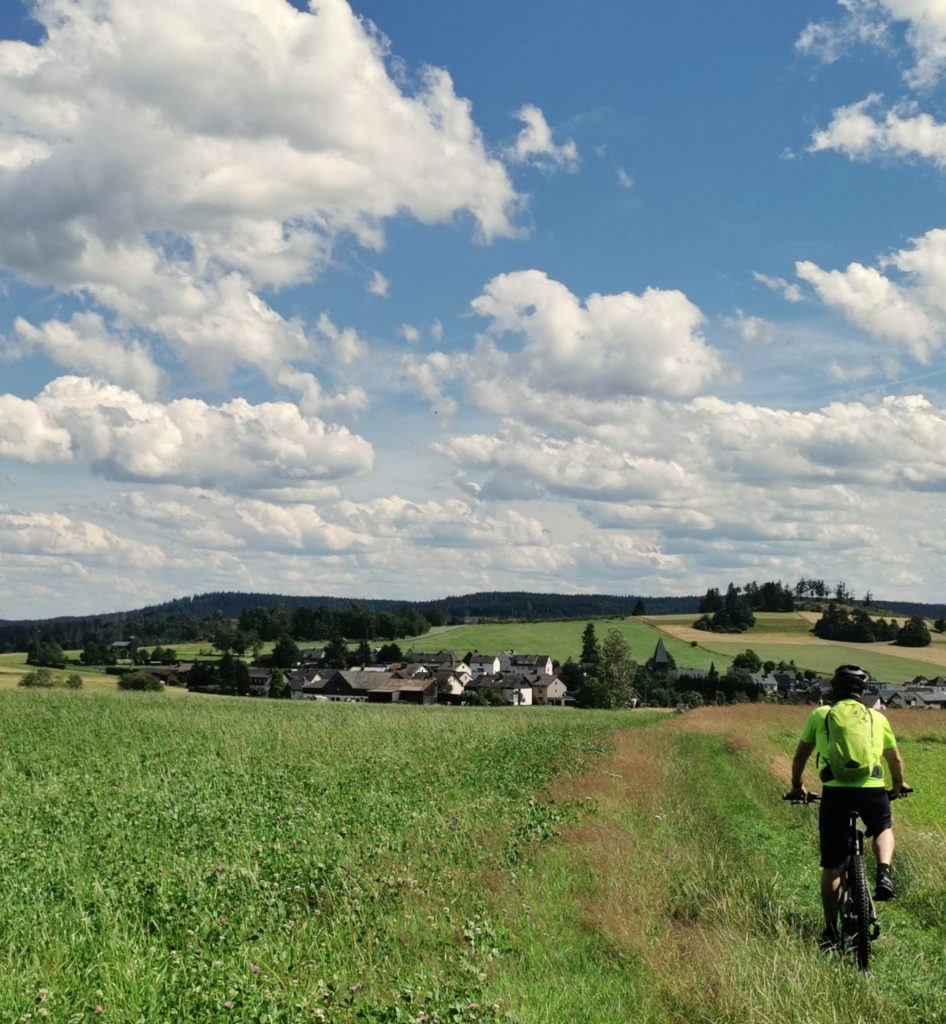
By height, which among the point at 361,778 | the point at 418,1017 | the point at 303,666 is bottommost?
the point at 303,666

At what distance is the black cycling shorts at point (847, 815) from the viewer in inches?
329

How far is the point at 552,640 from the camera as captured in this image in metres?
150

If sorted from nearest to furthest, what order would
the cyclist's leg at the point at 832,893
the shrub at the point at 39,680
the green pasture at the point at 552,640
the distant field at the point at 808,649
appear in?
1. the cyclist's leg at the point at 832,893
2. the shrub at the point at 39,680
3. the distant field at the point at 808,649
4. the green pasture at the point at 552,640

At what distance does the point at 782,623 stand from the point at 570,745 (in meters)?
132

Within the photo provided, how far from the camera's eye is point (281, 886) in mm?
9602

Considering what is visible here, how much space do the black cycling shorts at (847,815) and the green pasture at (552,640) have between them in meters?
122

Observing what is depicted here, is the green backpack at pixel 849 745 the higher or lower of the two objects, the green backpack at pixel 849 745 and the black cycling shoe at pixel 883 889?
the higher

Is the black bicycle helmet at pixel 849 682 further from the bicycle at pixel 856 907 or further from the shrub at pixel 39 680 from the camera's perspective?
the shrub at pixel 39 680

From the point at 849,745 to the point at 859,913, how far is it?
142 cm

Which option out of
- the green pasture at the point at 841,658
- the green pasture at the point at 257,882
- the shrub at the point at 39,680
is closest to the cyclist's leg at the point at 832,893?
the green pasture at the point at 257,882

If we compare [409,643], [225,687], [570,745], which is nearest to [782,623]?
[409,643]

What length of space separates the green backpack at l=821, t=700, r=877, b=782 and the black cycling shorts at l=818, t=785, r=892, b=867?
0.46ft

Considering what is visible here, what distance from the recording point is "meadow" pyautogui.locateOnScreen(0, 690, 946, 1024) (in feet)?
21.2

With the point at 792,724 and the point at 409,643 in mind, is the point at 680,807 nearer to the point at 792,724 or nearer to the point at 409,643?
the point at 792,724
